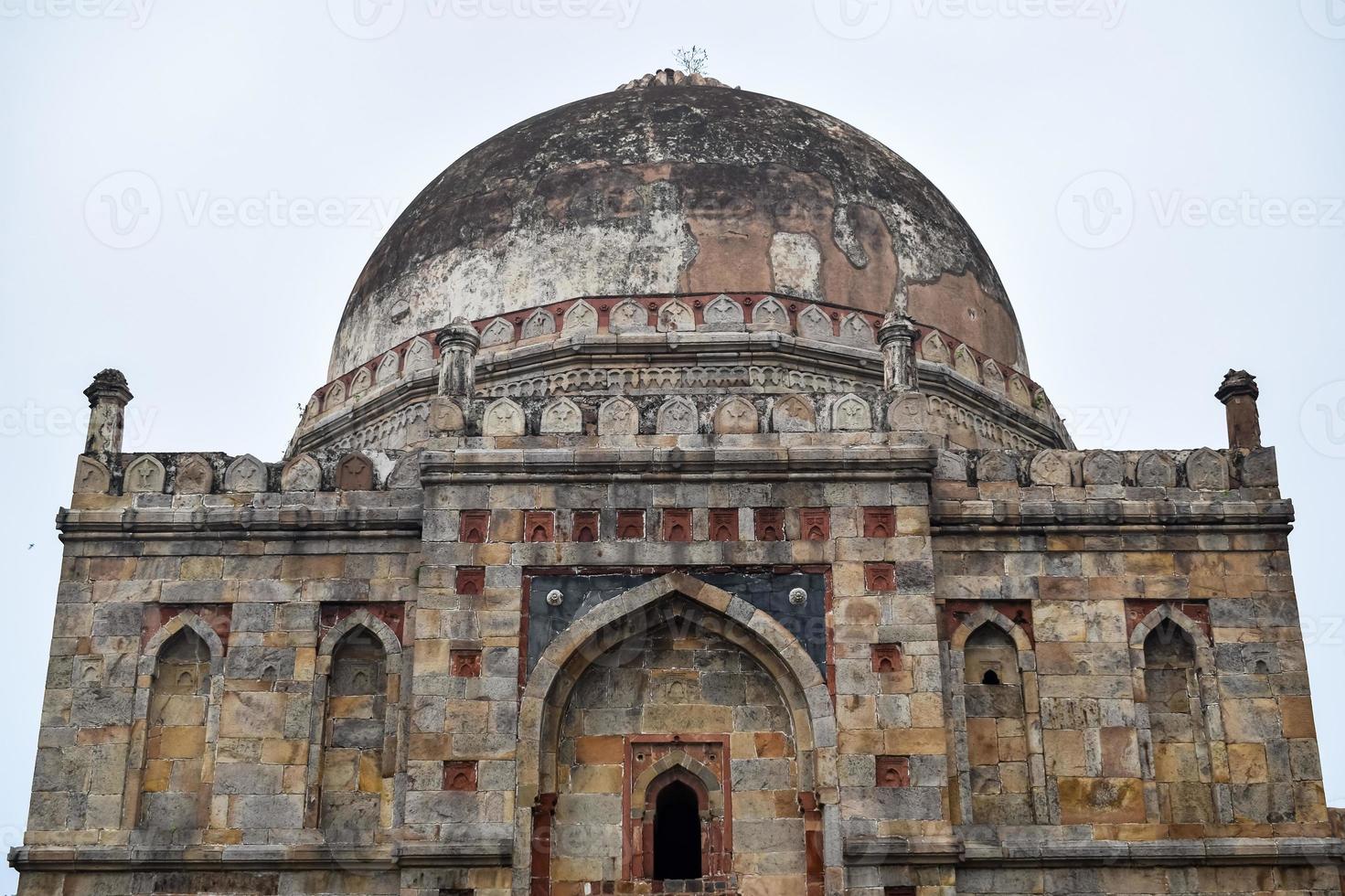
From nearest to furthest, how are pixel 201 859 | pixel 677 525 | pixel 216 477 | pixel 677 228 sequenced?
pixel 201 859, pixel 677 525, pixel 216 477, pixel 677 228

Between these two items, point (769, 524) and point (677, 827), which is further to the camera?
point (769, 524)

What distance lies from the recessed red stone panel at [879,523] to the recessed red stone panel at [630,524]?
5.42 feet

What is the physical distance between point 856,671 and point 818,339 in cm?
478

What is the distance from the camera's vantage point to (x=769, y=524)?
1304 centimetres

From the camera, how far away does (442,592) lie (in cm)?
1286

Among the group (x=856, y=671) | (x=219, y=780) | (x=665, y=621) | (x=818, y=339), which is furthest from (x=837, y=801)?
(x=818, y=339)

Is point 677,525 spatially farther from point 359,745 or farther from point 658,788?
point 359,745

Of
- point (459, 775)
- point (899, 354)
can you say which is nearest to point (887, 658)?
point (899, 354)

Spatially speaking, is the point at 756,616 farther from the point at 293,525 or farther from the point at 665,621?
the point at 293,525

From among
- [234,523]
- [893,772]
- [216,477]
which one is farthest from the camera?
[216,477]

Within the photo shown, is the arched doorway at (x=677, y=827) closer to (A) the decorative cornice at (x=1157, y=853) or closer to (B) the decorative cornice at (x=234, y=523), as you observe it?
(A) the decorative cornice at (x=1157, y=853)

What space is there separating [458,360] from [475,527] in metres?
1.85

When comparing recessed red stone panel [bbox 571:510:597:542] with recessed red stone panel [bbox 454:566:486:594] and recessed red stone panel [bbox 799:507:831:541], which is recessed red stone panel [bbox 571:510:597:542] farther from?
recessed red stone panel [bbox 799:507:831:541]

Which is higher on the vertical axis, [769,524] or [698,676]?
[769,524]
